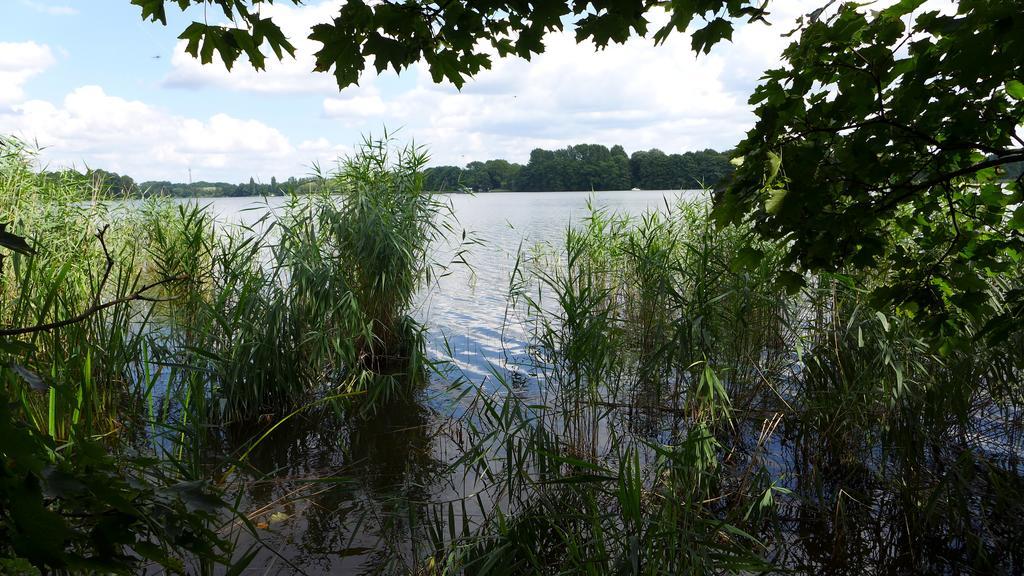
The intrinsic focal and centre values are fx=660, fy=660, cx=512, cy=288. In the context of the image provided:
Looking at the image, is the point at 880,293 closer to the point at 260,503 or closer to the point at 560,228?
the point at 260,503

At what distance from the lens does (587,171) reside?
30172mm

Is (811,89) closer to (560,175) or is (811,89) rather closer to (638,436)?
(638,436)

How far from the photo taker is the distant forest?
7410 millimetres

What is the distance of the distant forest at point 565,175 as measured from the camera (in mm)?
7410

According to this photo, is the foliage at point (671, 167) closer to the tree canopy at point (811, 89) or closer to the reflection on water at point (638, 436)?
the reflection on water at point (638, 436)

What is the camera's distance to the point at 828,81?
8.23ft

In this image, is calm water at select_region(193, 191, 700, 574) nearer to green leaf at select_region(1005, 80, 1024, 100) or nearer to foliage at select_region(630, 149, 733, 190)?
green leaf at select_region(1005, 80, 1024, 100)


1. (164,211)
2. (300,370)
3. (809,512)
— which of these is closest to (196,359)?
(300,370)

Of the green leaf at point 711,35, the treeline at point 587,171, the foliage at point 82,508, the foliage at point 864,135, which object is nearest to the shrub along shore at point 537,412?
the foliage at point 82,508

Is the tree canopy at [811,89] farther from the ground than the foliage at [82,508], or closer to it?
farther from the ground

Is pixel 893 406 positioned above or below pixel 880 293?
below

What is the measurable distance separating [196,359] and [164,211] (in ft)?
18.4

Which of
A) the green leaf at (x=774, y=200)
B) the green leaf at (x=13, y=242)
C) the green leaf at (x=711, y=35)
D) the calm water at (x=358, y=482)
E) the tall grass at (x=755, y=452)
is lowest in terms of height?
the calm water at (x=358, y=482)

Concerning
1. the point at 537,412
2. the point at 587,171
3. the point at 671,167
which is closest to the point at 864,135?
the point at 537,412
